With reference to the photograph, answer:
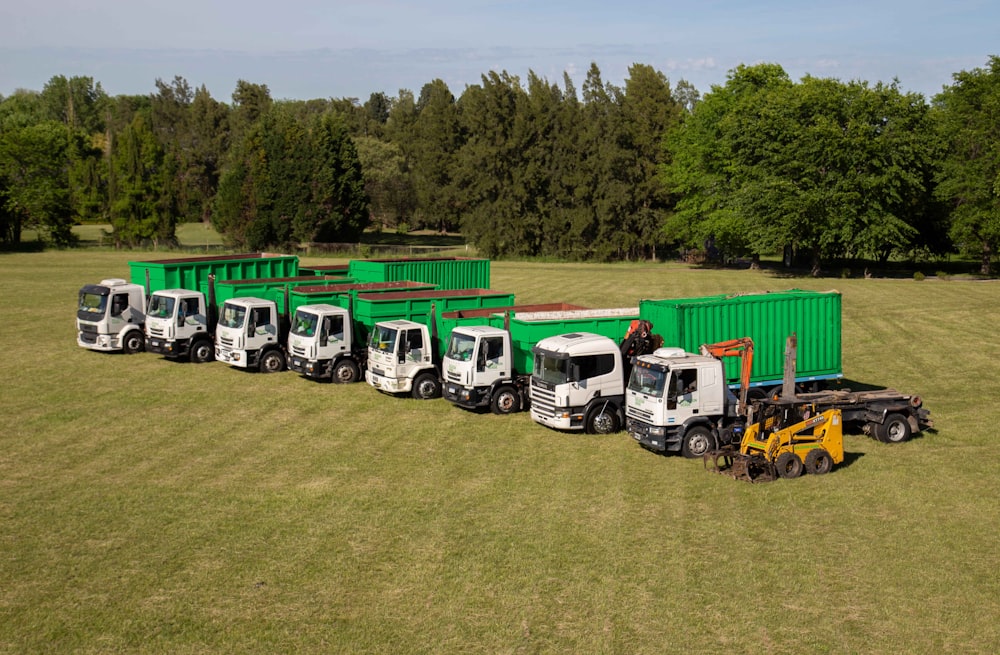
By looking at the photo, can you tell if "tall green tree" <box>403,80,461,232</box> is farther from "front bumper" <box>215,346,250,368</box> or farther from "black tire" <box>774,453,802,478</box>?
"black tire" <box>774,453,802,478</box>

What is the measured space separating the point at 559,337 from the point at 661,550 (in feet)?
27.6

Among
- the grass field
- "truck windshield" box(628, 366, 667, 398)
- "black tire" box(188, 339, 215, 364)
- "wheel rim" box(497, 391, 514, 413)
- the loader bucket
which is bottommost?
the grass field

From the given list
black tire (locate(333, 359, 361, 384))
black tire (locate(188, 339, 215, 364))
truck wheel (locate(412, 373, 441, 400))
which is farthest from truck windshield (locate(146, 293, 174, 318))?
truck wheel (locate(412, 373, 441, 400))

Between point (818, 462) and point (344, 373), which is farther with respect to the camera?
point (344, 373)

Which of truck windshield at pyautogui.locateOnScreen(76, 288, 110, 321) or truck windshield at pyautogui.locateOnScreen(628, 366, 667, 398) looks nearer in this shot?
truck windshield at pyautogui.locateOnScreen(628, 366, 667, 398)

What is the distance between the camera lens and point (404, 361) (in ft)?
84.7

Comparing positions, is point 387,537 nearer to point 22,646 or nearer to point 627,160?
point 22,646

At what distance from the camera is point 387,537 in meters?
15.6

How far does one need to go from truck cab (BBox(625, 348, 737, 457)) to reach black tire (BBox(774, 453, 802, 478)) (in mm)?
1809

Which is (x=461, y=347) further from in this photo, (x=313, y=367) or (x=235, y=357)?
(x=235, y=357)

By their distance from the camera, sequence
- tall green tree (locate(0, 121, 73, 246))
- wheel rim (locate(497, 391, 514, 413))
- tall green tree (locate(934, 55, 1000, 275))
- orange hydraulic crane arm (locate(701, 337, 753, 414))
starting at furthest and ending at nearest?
tall green tree (locate(0, 121, 73, 246)), tall green tree (locate(934, 55, 1000, 275)), wheel rim (locate(497, 391, 514, 413)), orange hydraulic crane arm (locate(701, 337, 753, 414))

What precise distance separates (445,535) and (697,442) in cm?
685

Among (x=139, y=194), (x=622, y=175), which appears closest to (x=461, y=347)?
(x=622, y=175)

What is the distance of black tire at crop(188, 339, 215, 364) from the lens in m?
30.8
